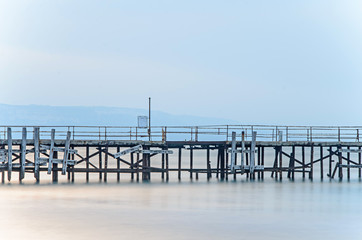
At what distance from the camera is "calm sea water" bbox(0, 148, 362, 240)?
99.3 ft

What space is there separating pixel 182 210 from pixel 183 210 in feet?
0.16

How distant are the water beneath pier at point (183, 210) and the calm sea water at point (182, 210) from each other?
4cm

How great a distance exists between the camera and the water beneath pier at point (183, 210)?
3027 centimetres

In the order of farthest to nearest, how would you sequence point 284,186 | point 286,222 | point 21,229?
point 284,186
point 286,222
point 21,229

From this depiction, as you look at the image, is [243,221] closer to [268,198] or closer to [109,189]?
[268,198]

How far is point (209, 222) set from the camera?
107 feet

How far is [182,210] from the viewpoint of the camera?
3678 cm

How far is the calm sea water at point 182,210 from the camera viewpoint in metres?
30.3

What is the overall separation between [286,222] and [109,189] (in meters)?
15.2

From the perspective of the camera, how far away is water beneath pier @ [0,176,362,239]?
30.3 metres

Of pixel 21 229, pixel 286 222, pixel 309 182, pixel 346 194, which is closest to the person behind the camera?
pixel 21 229

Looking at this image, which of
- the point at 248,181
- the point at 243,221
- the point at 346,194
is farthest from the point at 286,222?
the point at 248,181

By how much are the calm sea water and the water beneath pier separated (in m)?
0.04

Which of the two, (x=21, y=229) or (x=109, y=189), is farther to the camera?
(x=109, y=189)
